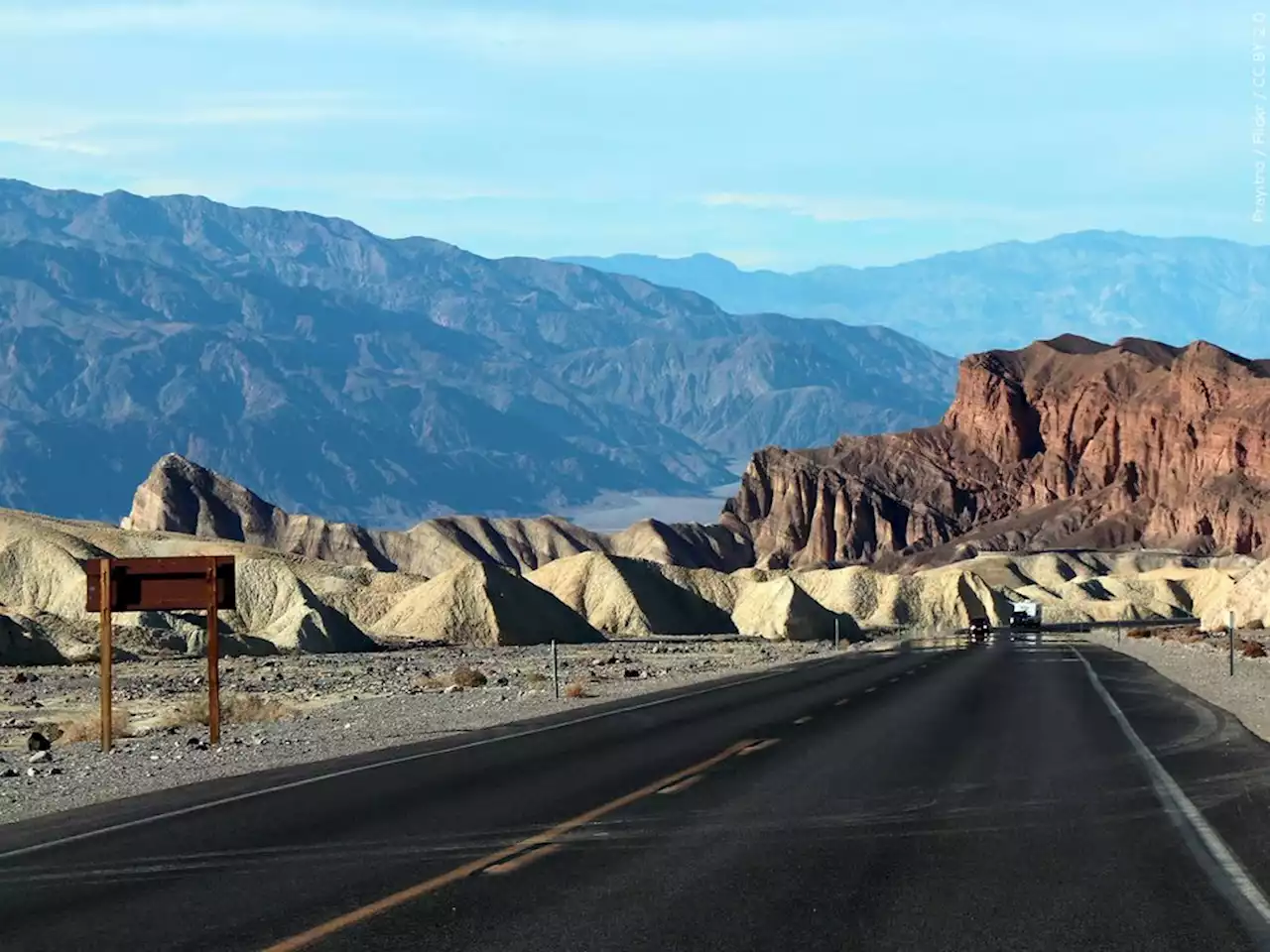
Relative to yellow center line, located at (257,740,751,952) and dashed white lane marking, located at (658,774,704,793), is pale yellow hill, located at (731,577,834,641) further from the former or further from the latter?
yellow center line, located at (257,740,751,952)

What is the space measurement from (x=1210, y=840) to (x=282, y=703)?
3009cm

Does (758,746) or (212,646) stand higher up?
(212,646)

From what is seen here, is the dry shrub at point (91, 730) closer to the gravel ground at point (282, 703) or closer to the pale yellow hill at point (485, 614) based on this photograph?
the gravel ground at point (282, 703)

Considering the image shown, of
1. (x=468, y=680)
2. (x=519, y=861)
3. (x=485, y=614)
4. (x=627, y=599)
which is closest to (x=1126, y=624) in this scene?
(x=627, y=599)

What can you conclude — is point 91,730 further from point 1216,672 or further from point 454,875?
point 1216,672

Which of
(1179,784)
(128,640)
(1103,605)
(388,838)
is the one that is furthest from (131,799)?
(1103,605)

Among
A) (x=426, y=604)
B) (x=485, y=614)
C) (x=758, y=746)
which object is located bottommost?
(x=485, y=614)

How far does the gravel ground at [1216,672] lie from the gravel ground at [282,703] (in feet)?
39.0

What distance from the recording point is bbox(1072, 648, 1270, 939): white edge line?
11.3 m

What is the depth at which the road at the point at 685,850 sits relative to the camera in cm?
1046

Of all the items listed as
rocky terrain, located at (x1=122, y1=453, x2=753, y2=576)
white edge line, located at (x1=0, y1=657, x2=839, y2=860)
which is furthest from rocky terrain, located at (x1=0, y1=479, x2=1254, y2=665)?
rocky terrain, located at (x1=122, y1=453, x2=753, y2=576)

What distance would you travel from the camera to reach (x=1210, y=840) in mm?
14172

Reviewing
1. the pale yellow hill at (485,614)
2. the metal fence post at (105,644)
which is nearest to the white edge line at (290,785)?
the metal fence post at (105,644)

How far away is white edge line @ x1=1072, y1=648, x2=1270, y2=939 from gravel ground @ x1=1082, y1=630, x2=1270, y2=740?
206 inches
